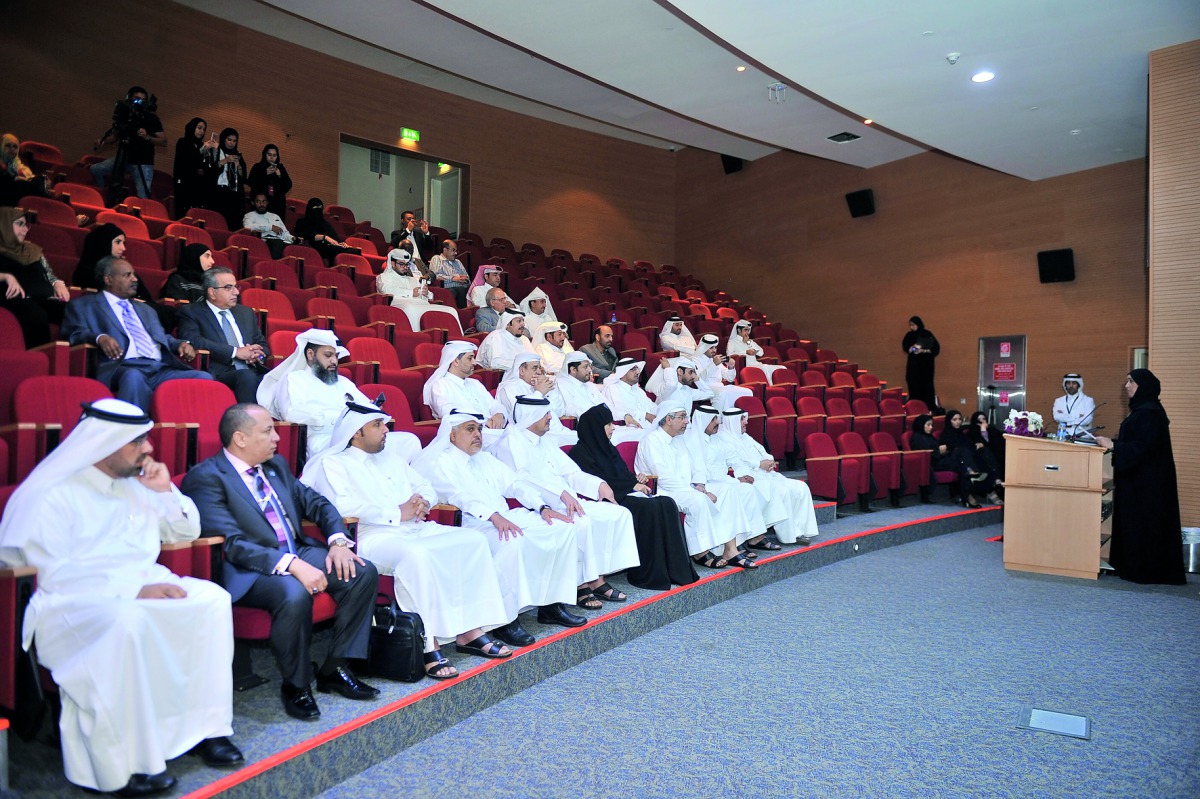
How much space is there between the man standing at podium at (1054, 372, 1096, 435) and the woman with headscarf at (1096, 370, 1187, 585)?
11.4ft

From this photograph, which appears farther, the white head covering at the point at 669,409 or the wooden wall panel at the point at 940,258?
the wooden wall panel at the point at 940,258

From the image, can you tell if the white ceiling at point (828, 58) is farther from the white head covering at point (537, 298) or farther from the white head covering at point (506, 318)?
the white head covering at point (506, 318)

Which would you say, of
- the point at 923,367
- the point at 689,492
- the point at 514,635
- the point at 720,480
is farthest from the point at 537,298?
the point at 923,367

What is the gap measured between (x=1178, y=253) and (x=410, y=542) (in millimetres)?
5827

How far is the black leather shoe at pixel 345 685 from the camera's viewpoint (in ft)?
8.87

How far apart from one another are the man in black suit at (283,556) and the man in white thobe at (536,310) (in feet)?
15.1

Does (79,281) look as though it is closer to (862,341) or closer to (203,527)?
(203,527)

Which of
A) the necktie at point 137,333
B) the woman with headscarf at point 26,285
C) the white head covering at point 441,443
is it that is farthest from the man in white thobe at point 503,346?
the woman with headscarf at point 26,285

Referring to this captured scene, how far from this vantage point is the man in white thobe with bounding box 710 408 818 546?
546 cm

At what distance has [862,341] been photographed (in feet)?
37.4

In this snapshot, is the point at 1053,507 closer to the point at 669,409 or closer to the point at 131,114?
the point at 669,409

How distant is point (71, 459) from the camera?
221 centimetres

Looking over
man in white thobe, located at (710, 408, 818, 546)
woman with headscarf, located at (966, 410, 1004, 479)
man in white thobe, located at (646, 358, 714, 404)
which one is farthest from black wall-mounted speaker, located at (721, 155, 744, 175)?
man in white thobe, located at (710, 408, 818, 546)

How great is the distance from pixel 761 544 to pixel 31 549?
4309mm
